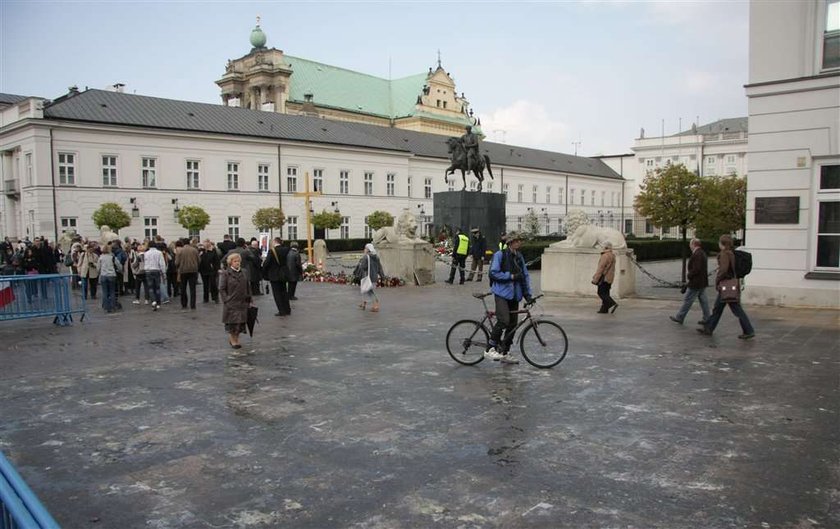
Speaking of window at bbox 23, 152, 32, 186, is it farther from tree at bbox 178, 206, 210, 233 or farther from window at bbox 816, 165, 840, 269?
window at bbox 816, 165, 840, 269

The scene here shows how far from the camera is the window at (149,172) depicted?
49.1 meters

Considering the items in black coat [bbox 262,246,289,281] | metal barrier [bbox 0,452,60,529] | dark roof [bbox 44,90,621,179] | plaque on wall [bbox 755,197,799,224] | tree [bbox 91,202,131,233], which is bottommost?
metal barrier [bbox 0,452,60,529]

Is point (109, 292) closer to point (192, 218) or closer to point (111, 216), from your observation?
point (111, 216)

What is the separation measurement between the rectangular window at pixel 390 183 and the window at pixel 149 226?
2341 cm

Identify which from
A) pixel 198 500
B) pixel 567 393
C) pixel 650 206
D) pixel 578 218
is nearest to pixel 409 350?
pixel 567 393

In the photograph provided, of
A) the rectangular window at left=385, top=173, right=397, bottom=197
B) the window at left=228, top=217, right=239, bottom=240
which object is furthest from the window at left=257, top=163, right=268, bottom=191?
the rectangular window at left=385, top=173, right=397, bottom=197

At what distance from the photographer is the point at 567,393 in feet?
26.4

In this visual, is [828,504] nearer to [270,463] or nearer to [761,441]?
[761,441]

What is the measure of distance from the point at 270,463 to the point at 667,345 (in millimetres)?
7658

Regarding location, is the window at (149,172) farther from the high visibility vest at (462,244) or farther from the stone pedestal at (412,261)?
the high visibility vest at (462,244)

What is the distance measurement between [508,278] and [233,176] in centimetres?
4817

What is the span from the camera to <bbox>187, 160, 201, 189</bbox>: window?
51.6 meters

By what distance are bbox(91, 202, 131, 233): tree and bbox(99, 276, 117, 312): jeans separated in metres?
30.2

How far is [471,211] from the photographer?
29500 millimetres
